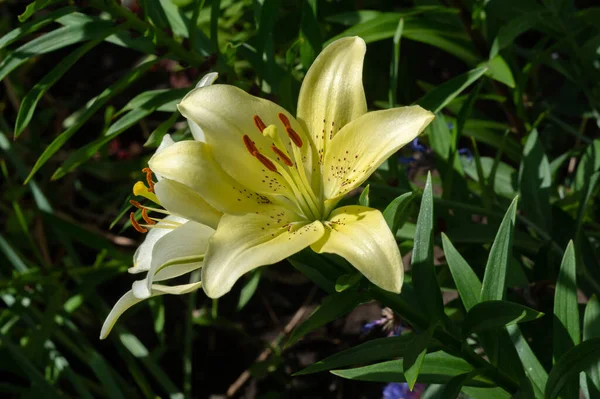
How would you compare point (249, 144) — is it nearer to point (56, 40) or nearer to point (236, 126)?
point (236, 126)

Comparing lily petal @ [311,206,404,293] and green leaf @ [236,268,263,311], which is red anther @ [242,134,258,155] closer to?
lily petal @ [311,206,404,293]

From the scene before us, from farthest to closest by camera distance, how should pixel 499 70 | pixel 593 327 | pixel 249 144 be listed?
pixel 499 70 < pixel 593 327 < pixel 249 144

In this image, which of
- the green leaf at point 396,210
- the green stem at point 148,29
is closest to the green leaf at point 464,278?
the green leaf at point 396,210

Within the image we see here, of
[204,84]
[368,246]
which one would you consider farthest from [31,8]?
[368,246]

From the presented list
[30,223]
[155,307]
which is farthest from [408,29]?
[30,223]

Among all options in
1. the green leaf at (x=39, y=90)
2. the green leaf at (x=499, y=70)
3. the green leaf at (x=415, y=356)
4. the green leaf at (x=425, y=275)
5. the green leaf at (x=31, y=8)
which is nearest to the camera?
the green leaf at (x=415, y=356)

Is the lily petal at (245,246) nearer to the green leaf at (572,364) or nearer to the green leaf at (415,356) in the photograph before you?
the green leaf at (415,356)
